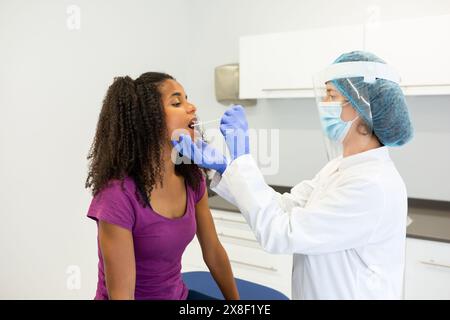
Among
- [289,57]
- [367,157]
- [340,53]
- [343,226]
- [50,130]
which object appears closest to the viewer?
[343,226]

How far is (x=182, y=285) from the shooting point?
4.28 ft

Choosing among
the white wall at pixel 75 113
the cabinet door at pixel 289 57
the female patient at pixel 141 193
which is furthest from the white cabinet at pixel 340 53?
the female patient at pixel 141 193

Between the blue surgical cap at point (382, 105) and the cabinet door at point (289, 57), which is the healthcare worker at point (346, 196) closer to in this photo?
the blue surgical cap at point (382, 105)

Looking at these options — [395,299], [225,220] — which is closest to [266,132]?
[225,220]

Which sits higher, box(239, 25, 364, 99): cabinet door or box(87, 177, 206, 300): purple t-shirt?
box(239, 25, 364, 99): cabinet door

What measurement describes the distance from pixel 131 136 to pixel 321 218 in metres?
0.64

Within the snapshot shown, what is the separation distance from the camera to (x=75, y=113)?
2002mm

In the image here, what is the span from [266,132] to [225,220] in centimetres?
77

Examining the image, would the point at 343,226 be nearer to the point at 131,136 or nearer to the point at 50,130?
the point at 131,136

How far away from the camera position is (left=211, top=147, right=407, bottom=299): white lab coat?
0.93m

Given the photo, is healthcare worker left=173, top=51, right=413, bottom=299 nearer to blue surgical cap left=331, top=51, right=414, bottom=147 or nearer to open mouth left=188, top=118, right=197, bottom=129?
blue surgical cap left=331, top=51, right=414, bottom=147

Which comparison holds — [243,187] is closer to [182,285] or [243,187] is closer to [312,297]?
[312,297]

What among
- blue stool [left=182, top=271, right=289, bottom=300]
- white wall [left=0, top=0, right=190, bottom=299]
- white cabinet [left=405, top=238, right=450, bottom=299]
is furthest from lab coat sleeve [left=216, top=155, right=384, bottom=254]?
white wall [left=0, top=0, right=190, bottom=299]

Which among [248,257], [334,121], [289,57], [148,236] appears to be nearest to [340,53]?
[289,57]
